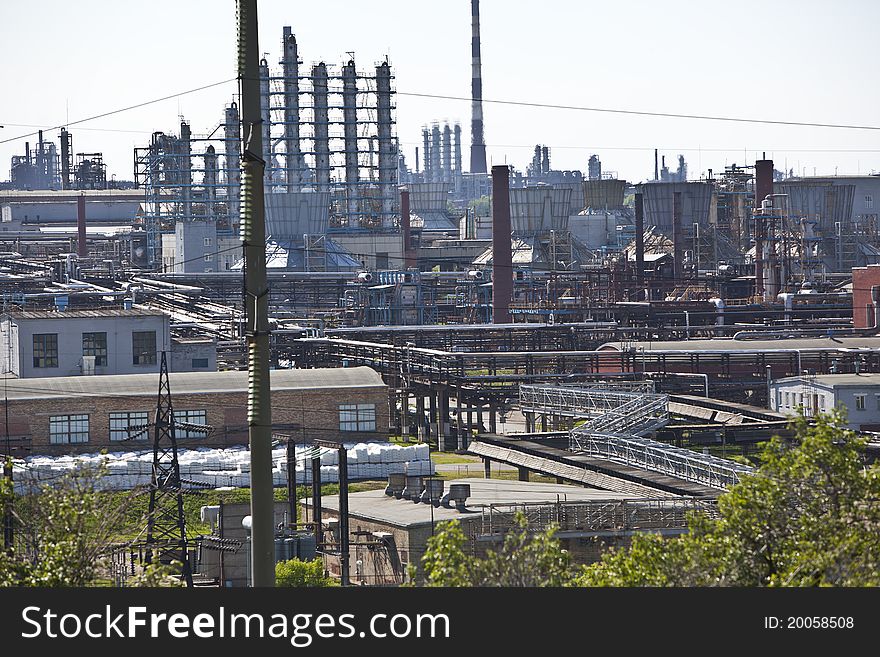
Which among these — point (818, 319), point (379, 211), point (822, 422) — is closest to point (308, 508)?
point (822, 422)

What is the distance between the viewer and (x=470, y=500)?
20062 mm

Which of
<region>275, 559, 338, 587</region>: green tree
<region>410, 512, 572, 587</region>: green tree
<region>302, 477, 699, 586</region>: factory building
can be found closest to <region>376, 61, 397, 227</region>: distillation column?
<region>302, 477, 699, 586</region>: factory building

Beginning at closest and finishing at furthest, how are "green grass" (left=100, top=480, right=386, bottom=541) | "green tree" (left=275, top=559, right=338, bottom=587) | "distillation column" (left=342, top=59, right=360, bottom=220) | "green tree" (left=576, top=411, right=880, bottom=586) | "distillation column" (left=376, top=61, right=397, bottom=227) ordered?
"green tree" (left=576, top=411, right=880, bottom=586), "green tree" (left=275, top=559, right=338, bottom=587), "green grass" (left=100, top=480, right=386, bottom=541), "distillation column" (left=376, top=61, right=397, bottom=227), "distillation column" (left=342, top=59, right=360, bottom=220)

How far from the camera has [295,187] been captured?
6625 cm

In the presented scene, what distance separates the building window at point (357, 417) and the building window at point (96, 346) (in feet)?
23.5

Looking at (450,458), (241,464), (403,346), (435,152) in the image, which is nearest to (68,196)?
(403,346)

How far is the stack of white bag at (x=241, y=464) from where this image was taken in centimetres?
2545

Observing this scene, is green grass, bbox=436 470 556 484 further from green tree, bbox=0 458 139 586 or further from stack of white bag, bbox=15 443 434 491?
green tree, bbox=0 458 139 586

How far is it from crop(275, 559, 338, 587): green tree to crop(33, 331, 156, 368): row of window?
59.3 ft

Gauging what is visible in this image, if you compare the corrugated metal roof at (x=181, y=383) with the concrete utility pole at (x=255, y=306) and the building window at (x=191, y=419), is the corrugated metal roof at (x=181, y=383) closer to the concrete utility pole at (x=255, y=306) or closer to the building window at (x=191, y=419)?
the building window at (x=191, y=419)

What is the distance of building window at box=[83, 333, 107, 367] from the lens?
1350 inches

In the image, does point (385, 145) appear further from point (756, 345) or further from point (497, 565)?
point (497, 565)

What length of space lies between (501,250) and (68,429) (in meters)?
22.3
